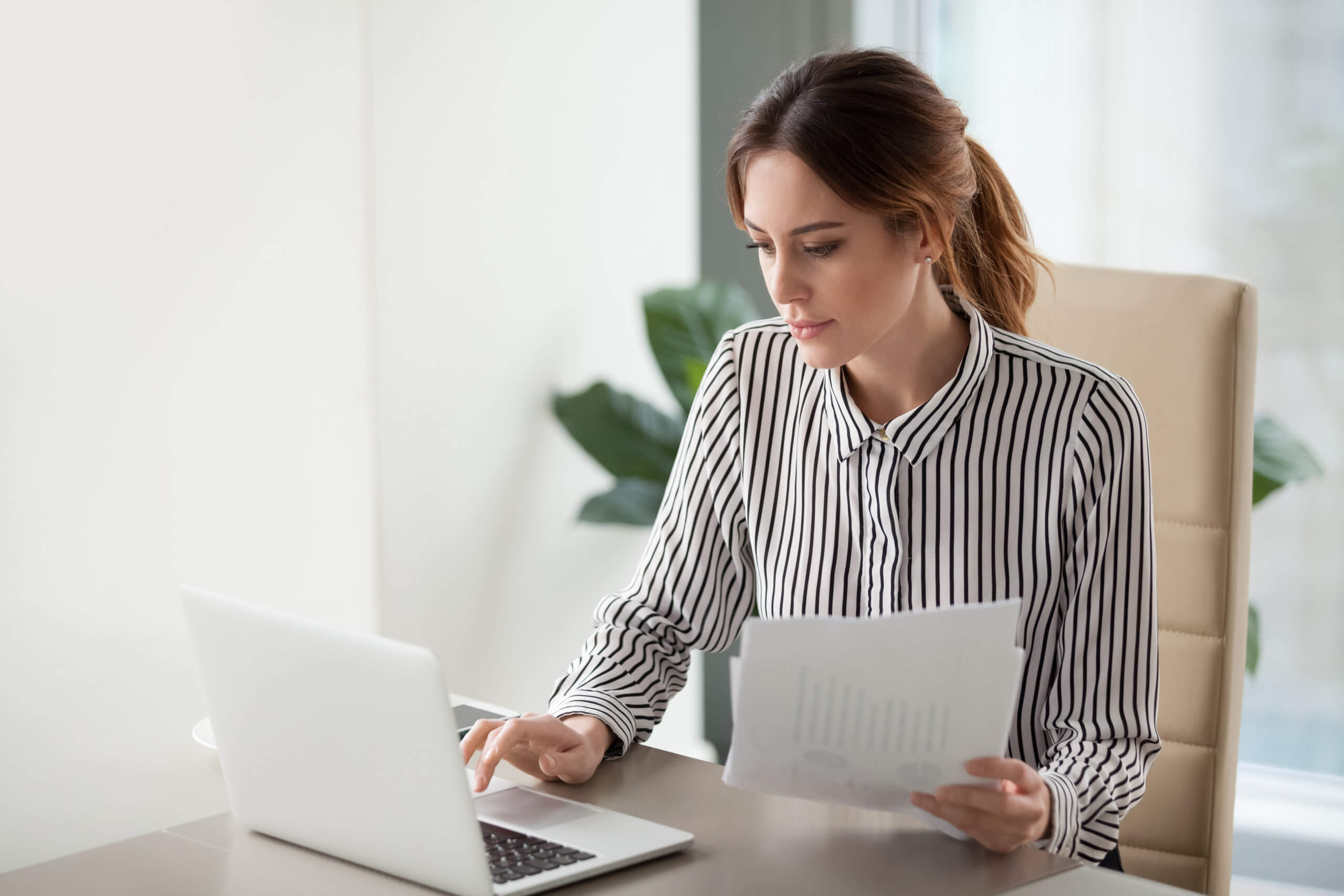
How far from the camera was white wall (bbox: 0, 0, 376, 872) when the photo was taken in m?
1.73

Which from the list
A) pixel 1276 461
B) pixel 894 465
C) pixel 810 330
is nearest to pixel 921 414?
pixel 894 465

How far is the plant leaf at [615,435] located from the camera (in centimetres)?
259

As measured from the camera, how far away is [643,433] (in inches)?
102

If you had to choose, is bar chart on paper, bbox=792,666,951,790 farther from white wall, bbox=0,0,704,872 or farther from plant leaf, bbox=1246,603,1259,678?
plant leaf, bbox=1246,603,1259,678

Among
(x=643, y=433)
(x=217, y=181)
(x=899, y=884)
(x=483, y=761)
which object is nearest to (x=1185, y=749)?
(x=899, y=884)

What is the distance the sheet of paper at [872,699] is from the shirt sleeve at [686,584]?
14.7 inches

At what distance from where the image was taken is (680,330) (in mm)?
2604

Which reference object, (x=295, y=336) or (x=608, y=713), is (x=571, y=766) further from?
(x=295, y=336)

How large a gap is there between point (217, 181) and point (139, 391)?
0.35m

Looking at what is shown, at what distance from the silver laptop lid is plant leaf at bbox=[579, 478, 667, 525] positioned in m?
1.63

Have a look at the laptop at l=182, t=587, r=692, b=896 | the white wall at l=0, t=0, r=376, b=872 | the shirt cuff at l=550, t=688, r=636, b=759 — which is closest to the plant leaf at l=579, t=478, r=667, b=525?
the white wall at l=0, t=0, r=376, b=872

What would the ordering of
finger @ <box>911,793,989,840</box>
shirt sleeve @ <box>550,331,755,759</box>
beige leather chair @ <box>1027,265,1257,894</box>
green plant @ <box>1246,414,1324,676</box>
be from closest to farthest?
finger @ <box>911,793,989,840</box> → shirt sleeve @ <box>550,331,755,759</box> → beige leather chair @ <box>1027,265,1257,894</box> → green plant @ <box>1246,414,1324,676</box>

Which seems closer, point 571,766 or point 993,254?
point 571,766

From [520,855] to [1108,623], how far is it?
612 millimetres
